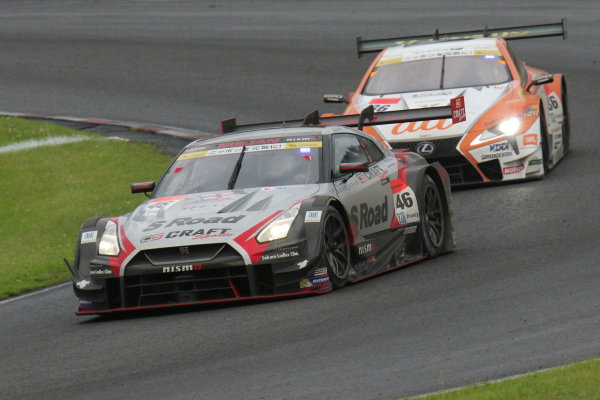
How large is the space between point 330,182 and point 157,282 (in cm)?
171

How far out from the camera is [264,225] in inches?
387

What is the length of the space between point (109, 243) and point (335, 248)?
5.37ft

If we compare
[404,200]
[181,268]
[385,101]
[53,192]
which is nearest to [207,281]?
[181,268]

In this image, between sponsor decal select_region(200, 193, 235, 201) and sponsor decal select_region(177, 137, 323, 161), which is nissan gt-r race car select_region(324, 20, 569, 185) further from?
sponsor decal select_region(200, 193, 235, 201)

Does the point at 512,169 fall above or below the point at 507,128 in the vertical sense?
below

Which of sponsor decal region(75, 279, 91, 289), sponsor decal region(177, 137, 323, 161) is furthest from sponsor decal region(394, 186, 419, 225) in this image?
sponsor decal region(75, 279, 91, 289)

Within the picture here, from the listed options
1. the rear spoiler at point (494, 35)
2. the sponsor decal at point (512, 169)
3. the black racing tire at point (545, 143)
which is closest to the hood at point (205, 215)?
the sponsor decal at point (512, 169)

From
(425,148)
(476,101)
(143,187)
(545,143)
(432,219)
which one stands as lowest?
(545,143)

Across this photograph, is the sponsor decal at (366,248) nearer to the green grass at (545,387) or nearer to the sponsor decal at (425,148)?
the green grass at (545,387)

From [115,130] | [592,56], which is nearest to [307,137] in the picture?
[115,130]

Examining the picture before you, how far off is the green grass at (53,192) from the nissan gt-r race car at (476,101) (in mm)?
2811

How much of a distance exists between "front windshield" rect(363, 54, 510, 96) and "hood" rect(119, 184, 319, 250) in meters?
5.68

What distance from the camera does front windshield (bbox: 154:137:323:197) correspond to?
10805 millimetres

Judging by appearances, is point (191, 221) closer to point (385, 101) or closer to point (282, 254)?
point (282, 254)
